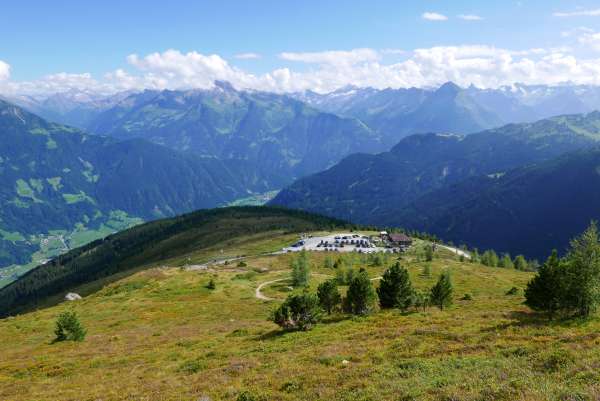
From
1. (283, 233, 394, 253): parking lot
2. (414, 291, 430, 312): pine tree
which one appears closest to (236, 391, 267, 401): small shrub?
(414, 291, 430, 312): pine tree

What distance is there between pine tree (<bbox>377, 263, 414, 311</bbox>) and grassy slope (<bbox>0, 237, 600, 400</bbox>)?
3508 millimetres

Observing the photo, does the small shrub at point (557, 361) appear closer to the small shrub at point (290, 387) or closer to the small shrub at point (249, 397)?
the small shrub at point (290, 387)

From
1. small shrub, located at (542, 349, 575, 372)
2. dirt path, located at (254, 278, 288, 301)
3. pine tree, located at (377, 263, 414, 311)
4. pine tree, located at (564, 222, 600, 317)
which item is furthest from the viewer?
dirt path, located at (254, 278, 288, 301)

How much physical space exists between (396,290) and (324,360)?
28.0 m

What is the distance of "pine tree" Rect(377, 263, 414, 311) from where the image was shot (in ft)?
185

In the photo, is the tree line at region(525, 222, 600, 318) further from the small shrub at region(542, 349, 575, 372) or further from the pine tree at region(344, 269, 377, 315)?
the pine tree at region(344, 269, 377, 315)

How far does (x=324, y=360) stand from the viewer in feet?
105

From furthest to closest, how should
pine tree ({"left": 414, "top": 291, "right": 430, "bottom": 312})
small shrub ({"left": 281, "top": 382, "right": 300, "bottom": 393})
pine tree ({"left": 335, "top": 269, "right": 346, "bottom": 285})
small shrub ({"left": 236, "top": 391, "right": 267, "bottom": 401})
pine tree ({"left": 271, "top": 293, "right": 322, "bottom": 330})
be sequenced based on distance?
pine tree ({"left": 335, "top": 269, "right": 346, "bottom": 285}), pine tree ({"left": 414, "top": 291, "right": 430, "bottom": 312}), pine tree ({"left": 271, "top": 293, "right": 322, "bottom": 330}), small shrub ({"left": 281, "top": 382, "right": 300, "bottom": 393}), small shrub ({"left": 236, "top": 391, "right": 267, "bottom": 401})

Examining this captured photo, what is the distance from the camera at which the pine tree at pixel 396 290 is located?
56344mm

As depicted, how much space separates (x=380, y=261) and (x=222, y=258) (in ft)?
234

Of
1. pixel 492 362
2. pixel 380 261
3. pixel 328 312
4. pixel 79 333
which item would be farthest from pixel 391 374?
pixel 380 261

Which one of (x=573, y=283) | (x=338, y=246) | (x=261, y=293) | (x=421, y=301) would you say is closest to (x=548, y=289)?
(x=573, y=283)

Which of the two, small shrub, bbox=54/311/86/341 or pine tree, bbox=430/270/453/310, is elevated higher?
pine tree, bbox=430/270/453/310

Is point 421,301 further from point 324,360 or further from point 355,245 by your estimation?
point 355,245
